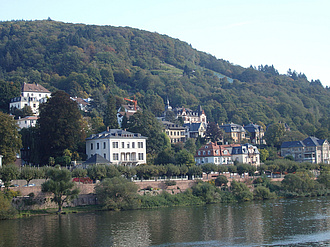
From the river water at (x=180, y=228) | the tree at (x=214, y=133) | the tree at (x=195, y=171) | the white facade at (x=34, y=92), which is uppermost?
the white facade at (x=34, y=92)

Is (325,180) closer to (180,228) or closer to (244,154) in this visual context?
(244,154)

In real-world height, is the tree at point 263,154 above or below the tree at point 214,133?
below

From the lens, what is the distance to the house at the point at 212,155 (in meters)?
95.2

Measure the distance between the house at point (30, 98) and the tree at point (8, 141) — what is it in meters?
37.9

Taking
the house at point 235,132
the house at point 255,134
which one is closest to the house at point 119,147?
the house at point 235,132

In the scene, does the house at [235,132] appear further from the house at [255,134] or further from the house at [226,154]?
the house at [226,154]

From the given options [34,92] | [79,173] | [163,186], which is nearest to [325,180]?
[163,186]

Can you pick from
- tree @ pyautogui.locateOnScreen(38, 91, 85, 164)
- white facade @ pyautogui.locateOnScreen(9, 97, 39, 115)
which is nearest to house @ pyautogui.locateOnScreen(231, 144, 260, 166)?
tree @ pyautogui.locateOnScreen(38, 91, 85, 164)

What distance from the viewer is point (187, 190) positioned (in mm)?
70312

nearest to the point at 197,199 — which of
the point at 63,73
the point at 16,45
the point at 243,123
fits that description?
the point at 243,123

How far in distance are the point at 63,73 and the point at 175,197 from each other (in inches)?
4678

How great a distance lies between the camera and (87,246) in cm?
3934

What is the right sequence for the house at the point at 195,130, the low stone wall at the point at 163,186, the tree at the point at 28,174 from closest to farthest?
the tree at the point at 28,174 < the low stone wall at the point at 163,186 < the house at the point at 195,130

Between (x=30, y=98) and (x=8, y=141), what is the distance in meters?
47.9
